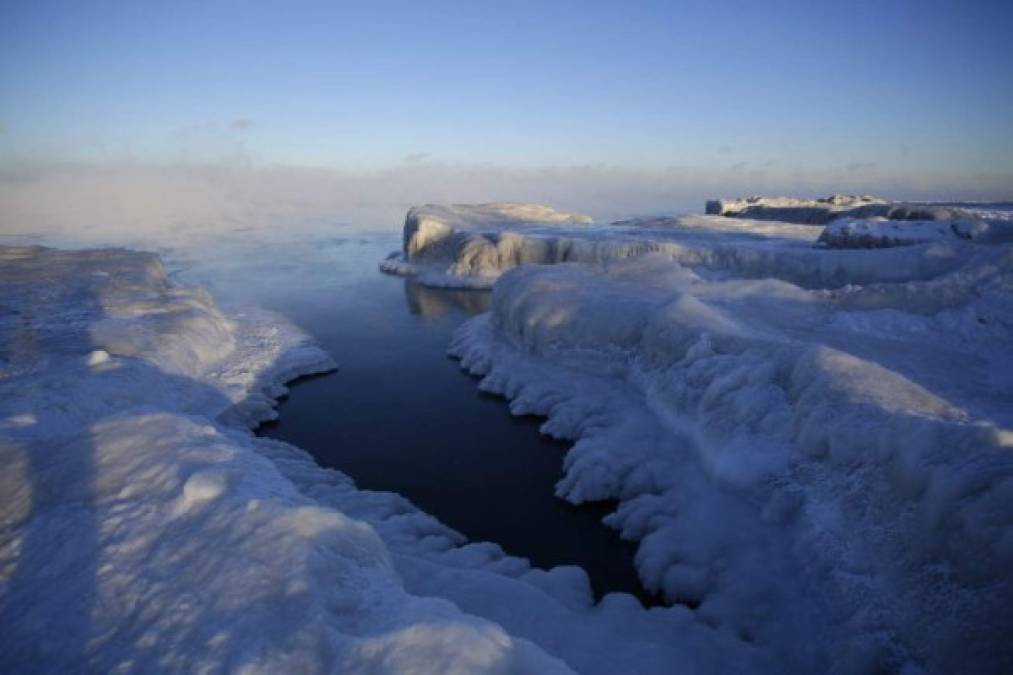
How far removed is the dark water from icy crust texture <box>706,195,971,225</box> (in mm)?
26984

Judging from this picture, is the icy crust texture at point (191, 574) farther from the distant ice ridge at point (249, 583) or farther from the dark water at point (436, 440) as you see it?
the dark water at point (436, 440)

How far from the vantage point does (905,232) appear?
21625 millimetres

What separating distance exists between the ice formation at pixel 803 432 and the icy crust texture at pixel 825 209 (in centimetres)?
1426

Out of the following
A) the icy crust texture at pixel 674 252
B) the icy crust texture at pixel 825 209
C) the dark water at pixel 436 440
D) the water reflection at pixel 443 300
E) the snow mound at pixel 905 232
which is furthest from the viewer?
the icy crust texture at pixel 825 209

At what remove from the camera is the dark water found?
9.22 metres

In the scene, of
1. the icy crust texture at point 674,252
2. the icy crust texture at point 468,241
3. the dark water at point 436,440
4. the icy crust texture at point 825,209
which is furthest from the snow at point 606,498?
the icy crust texture at point 825,209

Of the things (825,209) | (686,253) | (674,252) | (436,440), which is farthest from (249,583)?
(825,209)

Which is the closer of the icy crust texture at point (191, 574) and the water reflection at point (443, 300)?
the icy crust texture at point (191, 574)

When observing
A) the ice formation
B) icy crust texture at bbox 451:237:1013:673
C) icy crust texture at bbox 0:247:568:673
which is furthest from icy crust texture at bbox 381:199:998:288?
icy crust texture at bbox 0:247:568:673

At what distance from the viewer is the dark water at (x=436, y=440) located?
363 inches

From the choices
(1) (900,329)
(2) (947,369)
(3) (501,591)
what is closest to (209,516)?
(3) (501,591)

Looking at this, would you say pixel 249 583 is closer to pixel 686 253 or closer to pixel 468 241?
pixel 686 253

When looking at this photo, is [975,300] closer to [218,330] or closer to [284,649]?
[284,649]

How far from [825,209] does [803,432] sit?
45.8m
